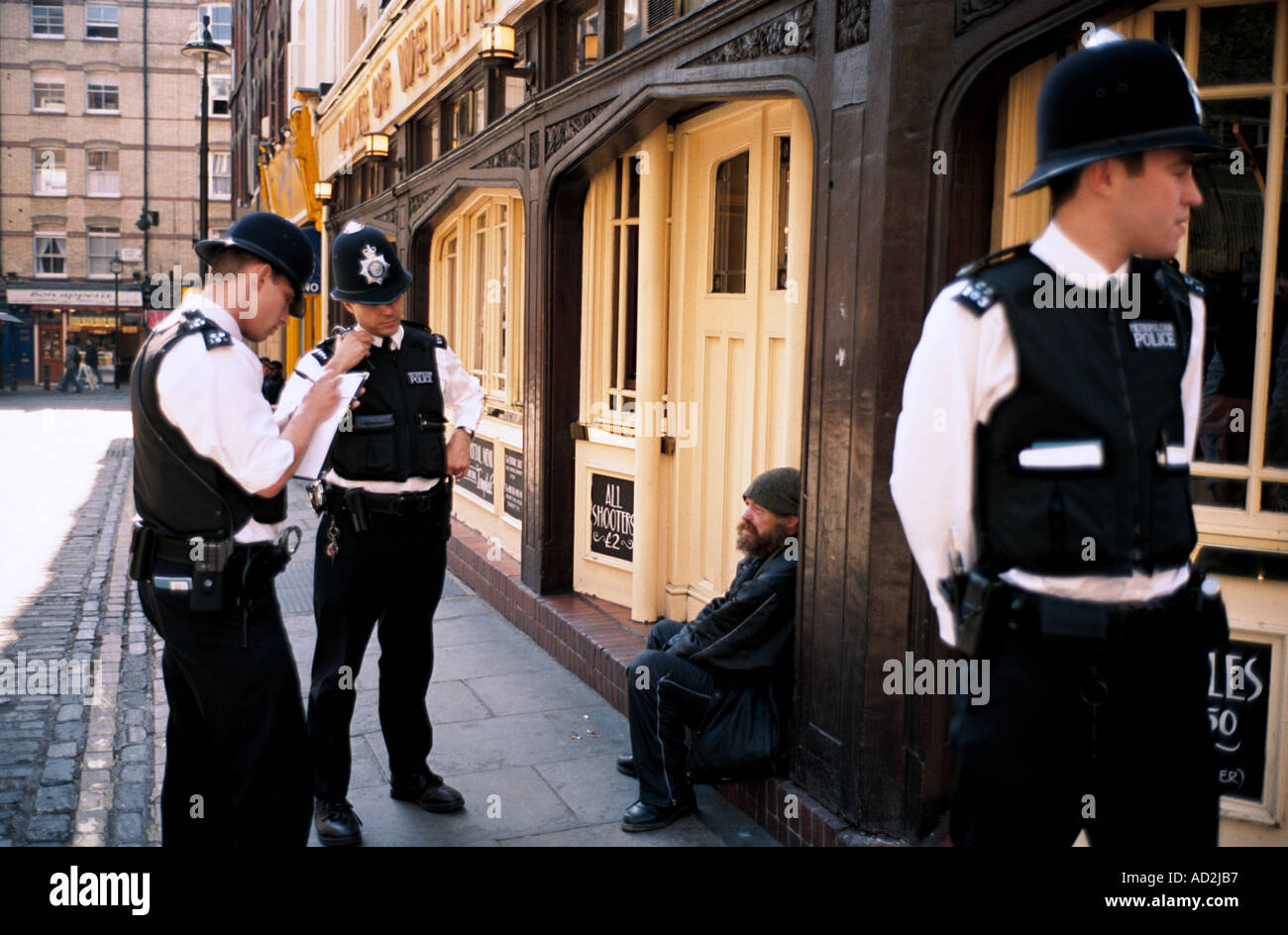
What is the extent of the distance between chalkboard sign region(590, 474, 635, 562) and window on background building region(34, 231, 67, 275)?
1792 inches

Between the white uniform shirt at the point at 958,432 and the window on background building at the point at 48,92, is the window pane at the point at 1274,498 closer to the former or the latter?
the white uniform shirt at the point at 958,432

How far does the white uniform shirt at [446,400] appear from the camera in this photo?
15.2 feet

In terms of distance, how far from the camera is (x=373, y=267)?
4.57 m

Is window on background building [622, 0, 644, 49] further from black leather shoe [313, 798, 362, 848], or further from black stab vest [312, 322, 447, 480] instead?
black leather shoe [313, 798, 362, 848]

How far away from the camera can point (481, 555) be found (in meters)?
8.87

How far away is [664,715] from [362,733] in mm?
1855

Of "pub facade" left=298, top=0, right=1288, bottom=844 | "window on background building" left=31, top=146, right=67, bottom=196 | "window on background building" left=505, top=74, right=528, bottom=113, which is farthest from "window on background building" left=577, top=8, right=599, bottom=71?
"window on background building" left=31, top=146, right=67, bottom=196

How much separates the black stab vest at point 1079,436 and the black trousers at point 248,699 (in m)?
2.10

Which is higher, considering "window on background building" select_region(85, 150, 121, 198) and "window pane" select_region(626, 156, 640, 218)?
"window on background building" select_region(85, 150, 121, 198)

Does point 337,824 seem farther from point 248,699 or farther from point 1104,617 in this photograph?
point 1104,617

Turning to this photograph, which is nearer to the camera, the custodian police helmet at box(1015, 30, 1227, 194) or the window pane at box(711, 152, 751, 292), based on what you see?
the custodian police helmet at box(1015, 30, 1227, 194)

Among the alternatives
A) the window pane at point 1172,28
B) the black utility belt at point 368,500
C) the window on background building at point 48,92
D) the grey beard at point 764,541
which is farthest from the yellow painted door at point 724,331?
the window on background building at point 48,92

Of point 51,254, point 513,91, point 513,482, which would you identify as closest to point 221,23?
point 51,254

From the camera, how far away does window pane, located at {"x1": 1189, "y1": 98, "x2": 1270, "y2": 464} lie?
137 inches
